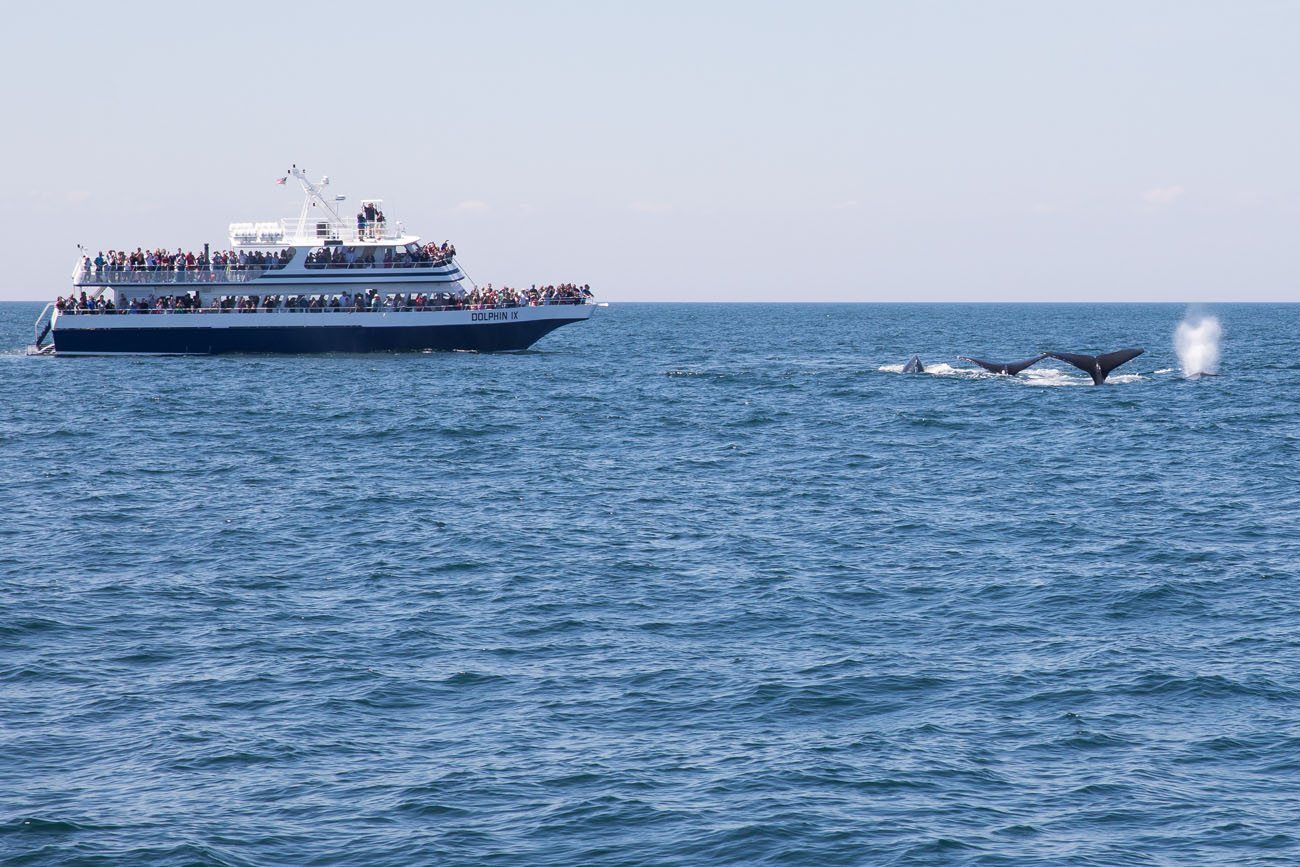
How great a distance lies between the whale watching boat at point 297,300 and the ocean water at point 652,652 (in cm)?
3919

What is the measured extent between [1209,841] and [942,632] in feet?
29.4

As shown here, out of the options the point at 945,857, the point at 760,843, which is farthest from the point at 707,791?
the point at 945,857

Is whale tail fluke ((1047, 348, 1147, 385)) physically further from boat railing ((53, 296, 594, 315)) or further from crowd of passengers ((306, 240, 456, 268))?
crowd of passengers ((306, 240, 456, 268))

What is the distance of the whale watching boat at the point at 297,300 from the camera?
91.5 metres

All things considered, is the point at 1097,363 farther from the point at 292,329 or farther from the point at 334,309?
the point at 292,329

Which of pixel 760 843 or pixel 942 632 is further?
pixel 942 632

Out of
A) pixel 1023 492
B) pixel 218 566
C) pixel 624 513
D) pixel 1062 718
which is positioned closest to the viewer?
pixel 1062 718

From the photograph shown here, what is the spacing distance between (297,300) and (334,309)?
2648mm

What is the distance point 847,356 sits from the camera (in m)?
110

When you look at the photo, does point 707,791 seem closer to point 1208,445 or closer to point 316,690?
point 316,690

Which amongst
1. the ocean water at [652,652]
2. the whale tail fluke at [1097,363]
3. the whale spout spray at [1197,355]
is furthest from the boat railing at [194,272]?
the whale spout spray at [1197,355]

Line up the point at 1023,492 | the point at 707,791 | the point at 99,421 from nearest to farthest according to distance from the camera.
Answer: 1. the point at 707,791
2. the point at 1023,492
3. the point at 99,421

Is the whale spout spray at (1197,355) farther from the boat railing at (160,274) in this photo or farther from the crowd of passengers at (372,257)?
the boat railing at (160,274)

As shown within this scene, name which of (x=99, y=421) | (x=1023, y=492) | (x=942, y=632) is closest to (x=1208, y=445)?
(x=1023, y=492)
